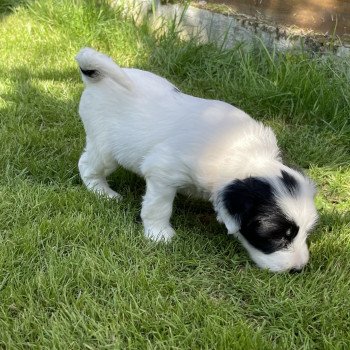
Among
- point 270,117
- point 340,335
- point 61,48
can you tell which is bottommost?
point 61,48

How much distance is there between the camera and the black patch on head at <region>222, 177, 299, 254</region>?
2594mm

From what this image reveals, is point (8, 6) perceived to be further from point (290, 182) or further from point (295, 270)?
point (295, 270)

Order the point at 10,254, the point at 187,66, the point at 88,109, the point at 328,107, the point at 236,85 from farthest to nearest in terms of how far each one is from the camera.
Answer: the point at 187,66
the point at 236,85
the point at 328,107
the point at 88,109
the point at 10,254

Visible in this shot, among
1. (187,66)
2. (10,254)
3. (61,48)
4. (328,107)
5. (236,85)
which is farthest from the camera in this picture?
(61,48)

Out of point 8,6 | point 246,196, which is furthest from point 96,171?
point 8,6

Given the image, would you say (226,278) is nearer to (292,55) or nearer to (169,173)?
(169,173)

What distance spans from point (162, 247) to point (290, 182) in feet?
2.53

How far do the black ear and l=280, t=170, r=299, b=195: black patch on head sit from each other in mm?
85

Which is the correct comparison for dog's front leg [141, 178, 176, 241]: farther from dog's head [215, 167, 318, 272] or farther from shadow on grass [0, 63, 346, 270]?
dog's head [215, 167, 318, 272]

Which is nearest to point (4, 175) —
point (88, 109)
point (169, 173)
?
point (88, 109)

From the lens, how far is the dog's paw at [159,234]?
301 centimetres

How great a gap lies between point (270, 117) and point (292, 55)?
0.76 metres

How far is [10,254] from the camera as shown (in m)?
2.77

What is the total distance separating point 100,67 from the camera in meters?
3.22
